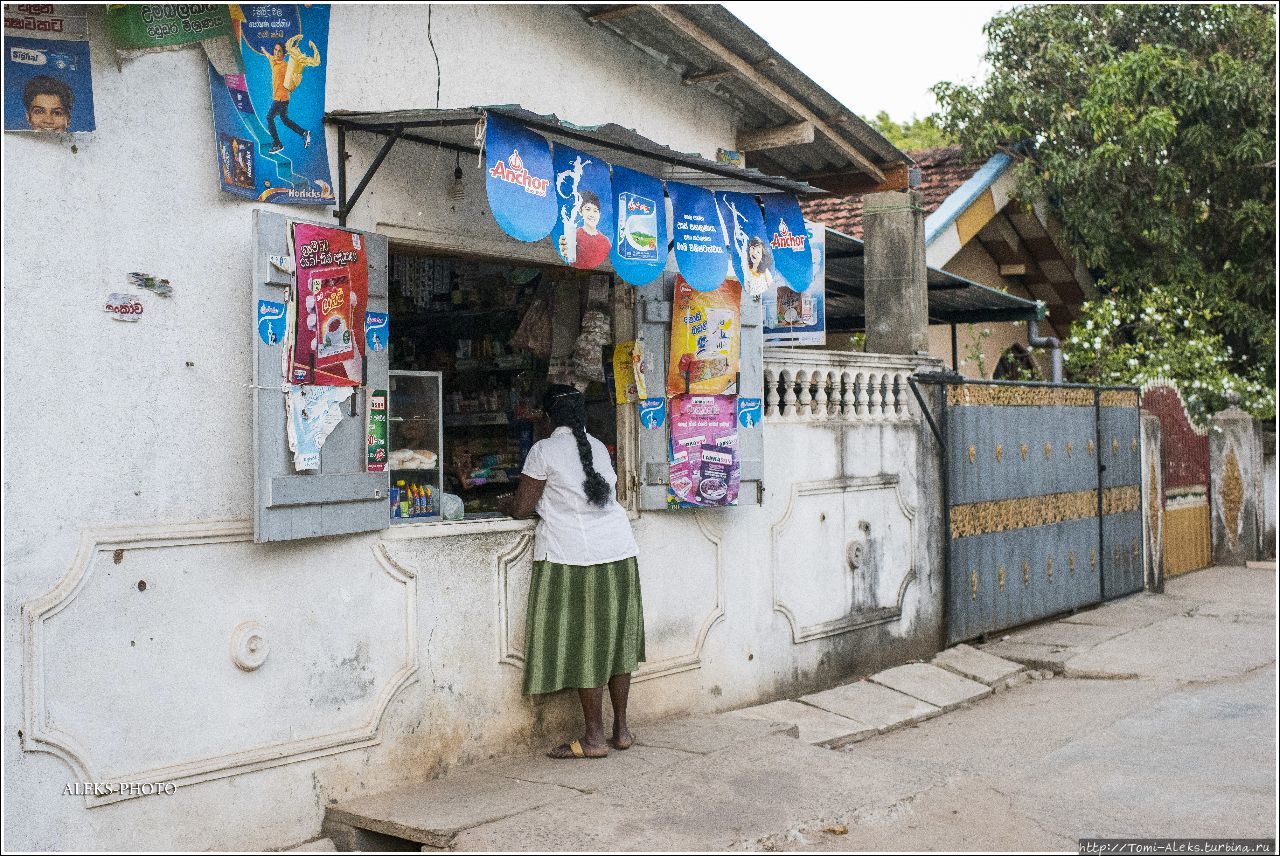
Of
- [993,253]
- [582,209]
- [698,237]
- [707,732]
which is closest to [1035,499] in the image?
[707,732]

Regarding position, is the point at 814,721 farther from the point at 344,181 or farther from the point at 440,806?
the point at 344,181

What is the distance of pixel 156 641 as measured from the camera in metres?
4.27

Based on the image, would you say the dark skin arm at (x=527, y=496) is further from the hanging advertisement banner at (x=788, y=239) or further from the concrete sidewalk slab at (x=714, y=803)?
the hanging advertisement banner at (x=788, y=239)

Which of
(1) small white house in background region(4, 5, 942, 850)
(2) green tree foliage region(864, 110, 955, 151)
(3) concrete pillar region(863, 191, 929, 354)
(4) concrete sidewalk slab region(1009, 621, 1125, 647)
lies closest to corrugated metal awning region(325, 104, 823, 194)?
(1) small white house in background region(4, 5, 942, 850)

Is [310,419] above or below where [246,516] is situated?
above

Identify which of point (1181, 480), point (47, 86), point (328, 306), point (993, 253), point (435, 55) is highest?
point (993, 253)

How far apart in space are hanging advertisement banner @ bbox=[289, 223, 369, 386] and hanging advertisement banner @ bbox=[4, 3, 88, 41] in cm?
102

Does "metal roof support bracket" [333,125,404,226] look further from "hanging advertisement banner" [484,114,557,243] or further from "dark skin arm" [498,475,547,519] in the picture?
"dark skin arm" [498,475,547,519]

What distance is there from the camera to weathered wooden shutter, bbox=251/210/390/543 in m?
4.52

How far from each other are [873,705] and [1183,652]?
3226mm

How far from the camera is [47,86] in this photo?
13.1ft

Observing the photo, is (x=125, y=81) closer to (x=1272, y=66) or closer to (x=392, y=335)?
(x=392, y=335)

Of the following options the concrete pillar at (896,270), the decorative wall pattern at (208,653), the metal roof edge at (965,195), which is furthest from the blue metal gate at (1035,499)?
the decorative wall pattern at (208,653)

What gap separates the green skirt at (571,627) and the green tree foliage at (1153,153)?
966 centimetres
